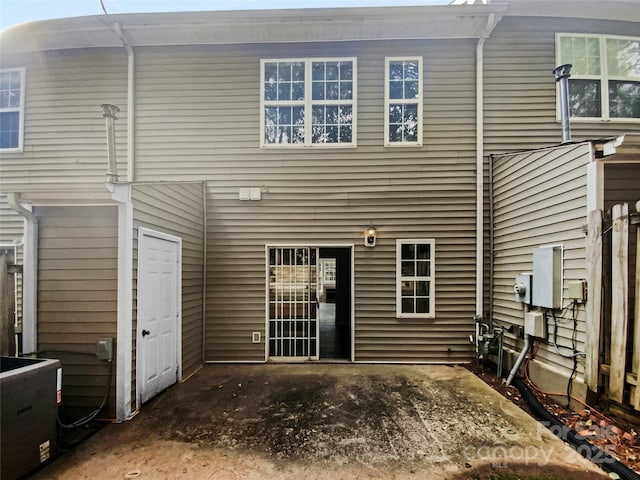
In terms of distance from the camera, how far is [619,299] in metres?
3.00

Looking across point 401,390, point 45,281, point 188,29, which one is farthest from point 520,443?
point 188,29

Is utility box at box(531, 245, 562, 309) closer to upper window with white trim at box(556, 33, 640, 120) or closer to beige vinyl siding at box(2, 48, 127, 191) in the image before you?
upper window with white trim at box(556, 33, 640, 120)

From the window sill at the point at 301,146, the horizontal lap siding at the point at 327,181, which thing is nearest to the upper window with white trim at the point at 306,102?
the window sill at the point at 301,146

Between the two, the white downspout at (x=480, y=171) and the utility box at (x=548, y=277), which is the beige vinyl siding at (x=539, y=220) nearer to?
the utility box at (x=548, y=277)

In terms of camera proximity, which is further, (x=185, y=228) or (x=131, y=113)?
(x=131, y=113)

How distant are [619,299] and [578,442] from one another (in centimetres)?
137

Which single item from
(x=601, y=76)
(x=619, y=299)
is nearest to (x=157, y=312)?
(x=619, y=299)

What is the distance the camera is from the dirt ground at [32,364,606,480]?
249cm

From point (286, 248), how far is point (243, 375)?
2.04m

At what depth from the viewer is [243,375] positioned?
4.60 meters

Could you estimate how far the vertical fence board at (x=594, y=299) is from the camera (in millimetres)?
3154

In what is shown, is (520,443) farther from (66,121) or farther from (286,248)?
(66,121)

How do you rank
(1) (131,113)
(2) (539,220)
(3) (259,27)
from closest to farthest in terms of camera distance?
(2) (539,220)
(3) (259,27)
(1) (131,113)

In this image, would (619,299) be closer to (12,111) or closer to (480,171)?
(480,171)
